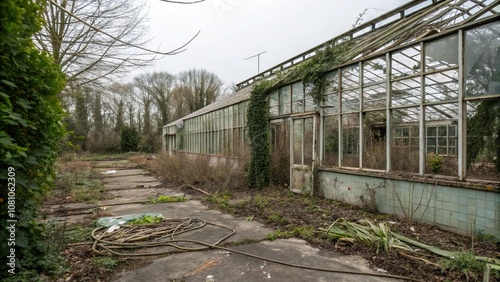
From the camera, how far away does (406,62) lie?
5.77 meters

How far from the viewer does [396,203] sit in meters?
5.64

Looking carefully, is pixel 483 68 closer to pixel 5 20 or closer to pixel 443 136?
pixel 443 136

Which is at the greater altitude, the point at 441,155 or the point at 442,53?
the point at 442,53

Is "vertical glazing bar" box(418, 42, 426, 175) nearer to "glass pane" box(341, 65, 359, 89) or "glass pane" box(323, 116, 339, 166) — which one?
"glass pane" box(341, 65, 359, 89)

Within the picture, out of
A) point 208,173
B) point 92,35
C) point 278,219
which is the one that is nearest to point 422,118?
point 278,219

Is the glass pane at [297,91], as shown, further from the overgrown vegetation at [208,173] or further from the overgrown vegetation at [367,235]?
the overgrown vegetation at [367,235]

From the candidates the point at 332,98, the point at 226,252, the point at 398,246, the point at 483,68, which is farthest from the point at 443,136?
the point at 226,252

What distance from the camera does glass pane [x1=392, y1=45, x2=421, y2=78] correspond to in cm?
556

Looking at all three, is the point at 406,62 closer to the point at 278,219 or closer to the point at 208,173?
the point at 278,219

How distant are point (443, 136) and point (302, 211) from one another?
5482 mm

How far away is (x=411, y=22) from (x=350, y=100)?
93.1 inches

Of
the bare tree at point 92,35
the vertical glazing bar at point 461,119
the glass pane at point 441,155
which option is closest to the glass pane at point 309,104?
the glass pane at point 441,155

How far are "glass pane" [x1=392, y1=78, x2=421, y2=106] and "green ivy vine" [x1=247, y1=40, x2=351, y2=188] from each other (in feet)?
7.18

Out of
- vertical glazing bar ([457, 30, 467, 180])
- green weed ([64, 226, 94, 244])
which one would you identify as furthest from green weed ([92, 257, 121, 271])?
vertical glazing bar ([457, 30, 467, 180])
